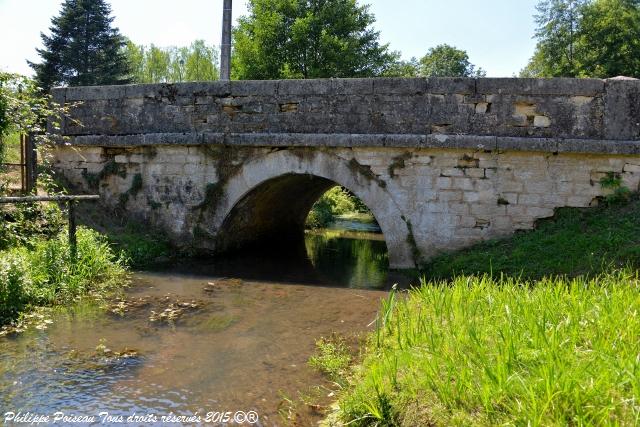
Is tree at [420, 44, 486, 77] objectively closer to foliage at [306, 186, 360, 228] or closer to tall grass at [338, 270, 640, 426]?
foliage at [306, 186, 360, 228]

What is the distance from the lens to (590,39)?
22.7 metres

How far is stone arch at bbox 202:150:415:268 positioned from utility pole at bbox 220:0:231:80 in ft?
12.0

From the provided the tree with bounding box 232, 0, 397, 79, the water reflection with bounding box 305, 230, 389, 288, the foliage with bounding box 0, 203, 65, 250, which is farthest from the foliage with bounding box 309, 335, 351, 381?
the tree with bounding box 232, 0, 397, 79

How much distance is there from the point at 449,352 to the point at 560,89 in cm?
500

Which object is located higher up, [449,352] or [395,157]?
[395,157]

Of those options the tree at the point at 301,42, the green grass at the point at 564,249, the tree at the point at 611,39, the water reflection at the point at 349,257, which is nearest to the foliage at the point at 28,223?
the water reflection at the point at 349,257

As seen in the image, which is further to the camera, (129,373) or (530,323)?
(129,373)

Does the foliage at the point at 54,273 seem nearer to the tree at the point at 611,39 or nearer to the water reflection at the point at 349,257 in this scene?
the water reflection at the point at 349,257

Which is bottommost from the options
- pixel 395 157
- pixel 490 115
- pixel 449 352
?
pixel 449 352

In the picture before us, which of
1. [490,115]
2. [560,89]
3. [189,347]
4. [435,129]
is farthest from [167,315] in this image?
[560,89]

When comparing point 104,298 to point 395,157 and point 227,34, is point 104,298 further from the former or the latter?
point 227,34

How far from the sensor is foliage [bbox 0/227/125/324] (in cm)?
541

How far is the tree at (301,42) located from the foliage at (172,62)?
14.1 meters

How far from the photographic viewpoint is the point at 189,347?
15.5 feet
